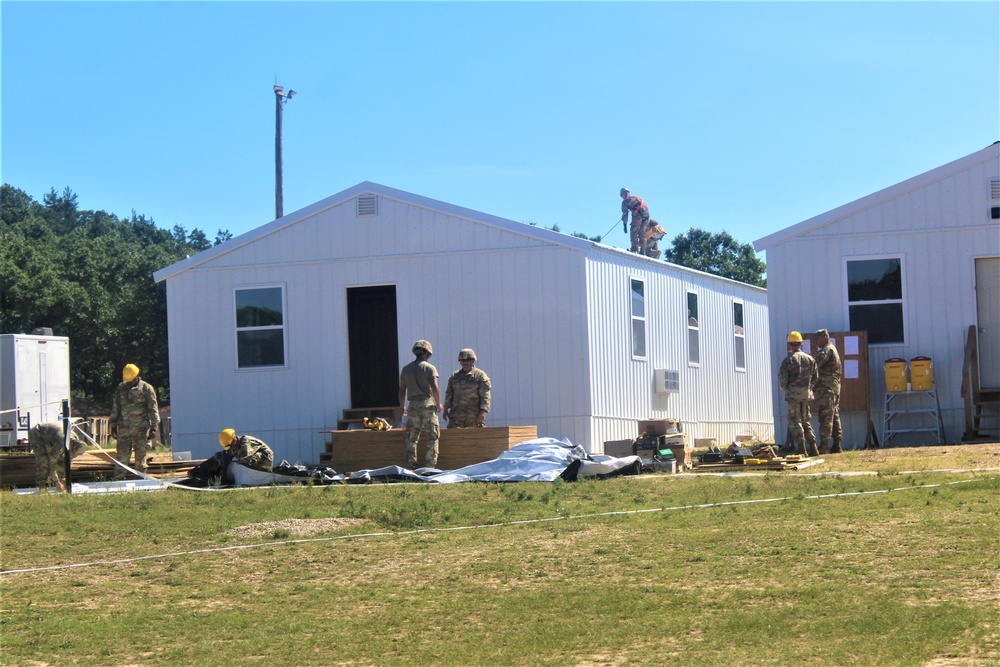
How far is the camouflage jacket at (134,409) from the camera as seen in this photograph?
1677 cm

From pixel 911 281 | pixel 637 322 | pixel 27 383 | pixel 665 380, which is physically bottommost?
pixel 665 380

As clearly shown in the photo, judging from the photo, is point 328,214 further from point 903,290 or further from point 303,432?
point 903,290

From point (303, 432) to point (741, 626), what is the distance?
43.4 feet

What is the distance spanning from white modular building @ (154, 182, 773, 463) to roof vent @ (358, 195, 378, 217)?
0.06ft

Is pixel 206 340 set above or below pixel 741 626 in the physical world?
above

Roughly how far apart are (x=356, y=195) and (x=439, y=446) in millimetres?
5332

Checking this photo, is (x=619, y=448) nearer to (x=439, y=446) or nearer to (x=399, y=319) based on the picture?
(x=439, y=446)

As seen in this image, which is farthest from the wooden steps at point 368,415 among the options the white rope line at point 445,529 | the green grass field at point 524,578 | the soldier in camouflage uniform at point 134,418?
the white rope line at point 445,529

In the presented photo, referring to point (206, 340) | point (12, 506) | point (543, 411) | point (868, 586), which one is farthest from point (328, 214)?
point (868, 586)

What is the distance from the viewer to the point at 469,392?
1638 cm

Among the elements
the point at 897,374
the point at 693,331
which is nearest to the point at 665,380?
the point at 693,331

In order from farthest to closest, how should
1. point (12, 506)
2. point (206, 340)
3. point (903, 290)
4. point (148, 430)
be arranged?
point (206, 340)
point (903, 290)
point (148, 430)
point (12, 506)

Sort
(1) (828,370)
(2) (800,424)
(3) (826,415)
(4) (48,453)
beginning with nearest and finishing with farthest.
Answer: (4) (48,453) < (2) (800,424) < (1) (828,370) < (3) (826,415)

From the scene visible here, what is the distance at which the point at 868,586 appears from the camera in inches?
308
